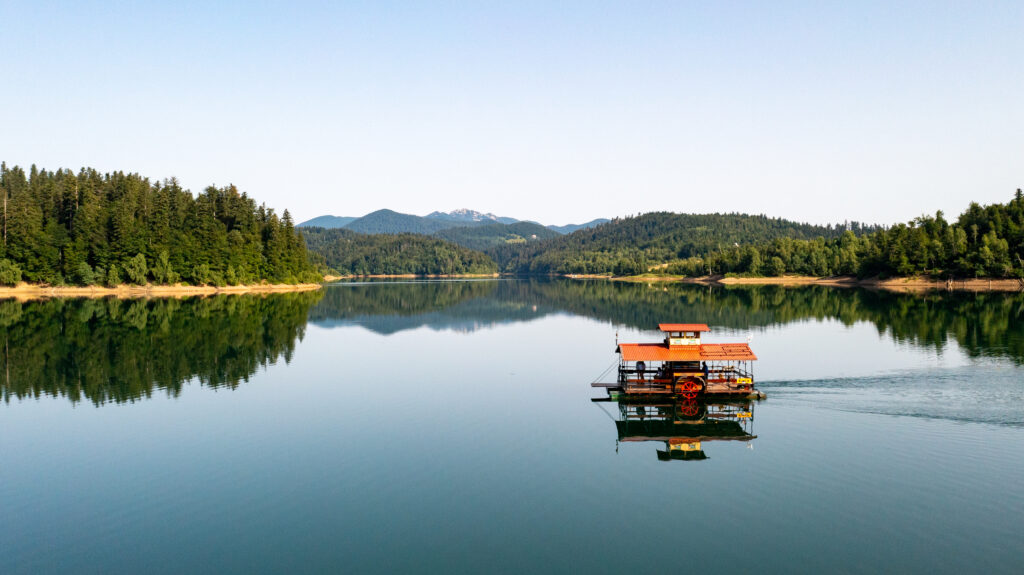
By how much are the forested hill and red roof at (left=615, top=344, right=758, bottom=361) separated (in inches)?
5113

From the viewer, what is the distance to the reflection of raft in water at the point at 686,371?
40.8 m

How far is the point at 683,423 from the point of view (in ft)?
117

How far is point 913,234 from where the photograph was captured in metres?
170

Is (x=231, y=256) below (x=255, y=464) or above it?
above

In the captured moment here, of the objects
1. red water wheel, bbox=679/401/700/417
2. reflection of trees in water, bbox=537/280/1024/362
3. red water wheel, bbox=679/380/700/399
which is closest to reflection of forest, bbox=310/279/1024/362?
reflection of trees in water, bbox=537/280/1024/362

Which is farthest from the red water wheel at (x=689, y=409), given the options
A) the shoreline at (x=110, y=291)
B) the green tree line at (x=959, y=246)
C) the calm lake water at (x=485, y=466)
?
the green tree line at (x=959, y=246)

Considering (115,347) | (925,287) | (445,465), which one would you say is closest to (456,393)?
(445,465)

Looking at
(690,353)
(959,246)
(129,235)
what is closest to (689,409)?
(690,353)

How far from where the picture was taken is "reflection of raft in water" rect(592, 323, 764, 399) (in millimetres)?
40812

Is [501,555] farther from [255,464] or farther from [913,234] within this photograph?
[913,234]

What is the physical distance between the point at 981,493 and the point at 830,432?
9011 mm

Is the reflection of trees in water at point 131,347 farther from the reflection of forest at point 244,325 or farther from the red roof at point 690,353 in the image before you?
the red roof at point 690,353

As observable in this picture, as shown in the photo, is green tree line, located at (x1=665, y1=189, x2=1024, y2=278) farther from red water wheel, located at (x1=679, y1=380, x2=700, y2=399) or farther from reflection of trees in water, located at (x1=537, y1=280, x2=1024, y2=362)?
red water wheel, located at (x1=679, y1=380, x2=700, y2=399)

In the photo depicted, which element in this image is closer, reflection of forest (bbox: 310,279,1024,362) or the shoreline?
reflection of forest (bbox: 310,279,1024,362)
